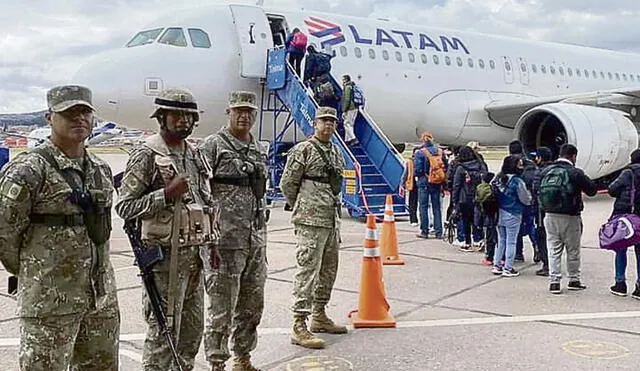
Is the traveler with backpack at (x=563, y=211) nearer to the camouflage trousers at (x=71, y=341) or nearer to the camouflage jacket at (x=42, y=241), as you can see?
the camouflage trousers at (x=71, y=341)

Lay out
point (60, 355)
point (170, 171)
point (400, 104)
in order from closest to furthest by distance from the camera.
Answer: point (60, 355), point (170, 171), point (400, 104)

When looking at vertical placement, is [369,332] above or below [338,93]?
below

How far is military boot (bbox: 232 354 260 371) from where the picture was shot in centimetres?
450

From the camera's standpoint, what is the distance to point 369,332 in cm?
562

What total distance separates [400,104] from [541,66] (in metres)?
5.59

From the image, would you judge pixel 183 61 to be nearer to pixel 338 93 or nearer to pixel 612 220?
pixel 338 93

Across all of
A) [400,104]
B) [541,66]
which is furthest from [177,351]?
[541,66]

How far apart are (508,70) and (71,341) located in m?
16.4

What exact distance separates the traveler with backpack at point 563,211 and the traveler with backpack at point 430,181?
3.27 meters

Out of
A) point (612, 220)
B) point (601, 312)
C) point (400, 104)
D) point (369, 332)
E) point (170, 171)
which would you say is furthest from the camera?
point (400, 104)

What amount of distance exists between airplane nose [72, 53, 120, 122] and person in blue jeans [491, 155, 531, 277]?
701 cm

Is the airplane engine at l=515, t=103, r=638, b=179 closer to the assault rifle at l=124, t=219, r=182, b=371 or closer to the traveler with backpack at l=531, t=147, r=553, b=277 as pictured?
the traveler with backpack at l=531, t=147, r=553, b=277

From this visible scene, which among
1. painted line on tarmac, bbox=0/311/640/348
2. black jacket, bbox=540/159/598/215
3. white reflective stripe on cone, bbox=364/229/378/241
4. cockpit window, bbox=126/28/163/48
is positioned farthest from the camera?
cockpit window, bbox=126/28/163/48

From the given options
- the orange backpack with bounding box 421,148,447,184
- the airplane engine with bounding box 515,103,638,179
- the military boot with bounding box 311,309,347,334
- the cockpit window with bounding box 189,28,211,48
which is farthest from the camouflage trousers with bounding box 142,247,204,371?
the airplane engine with bounding box 515,103,638,179
